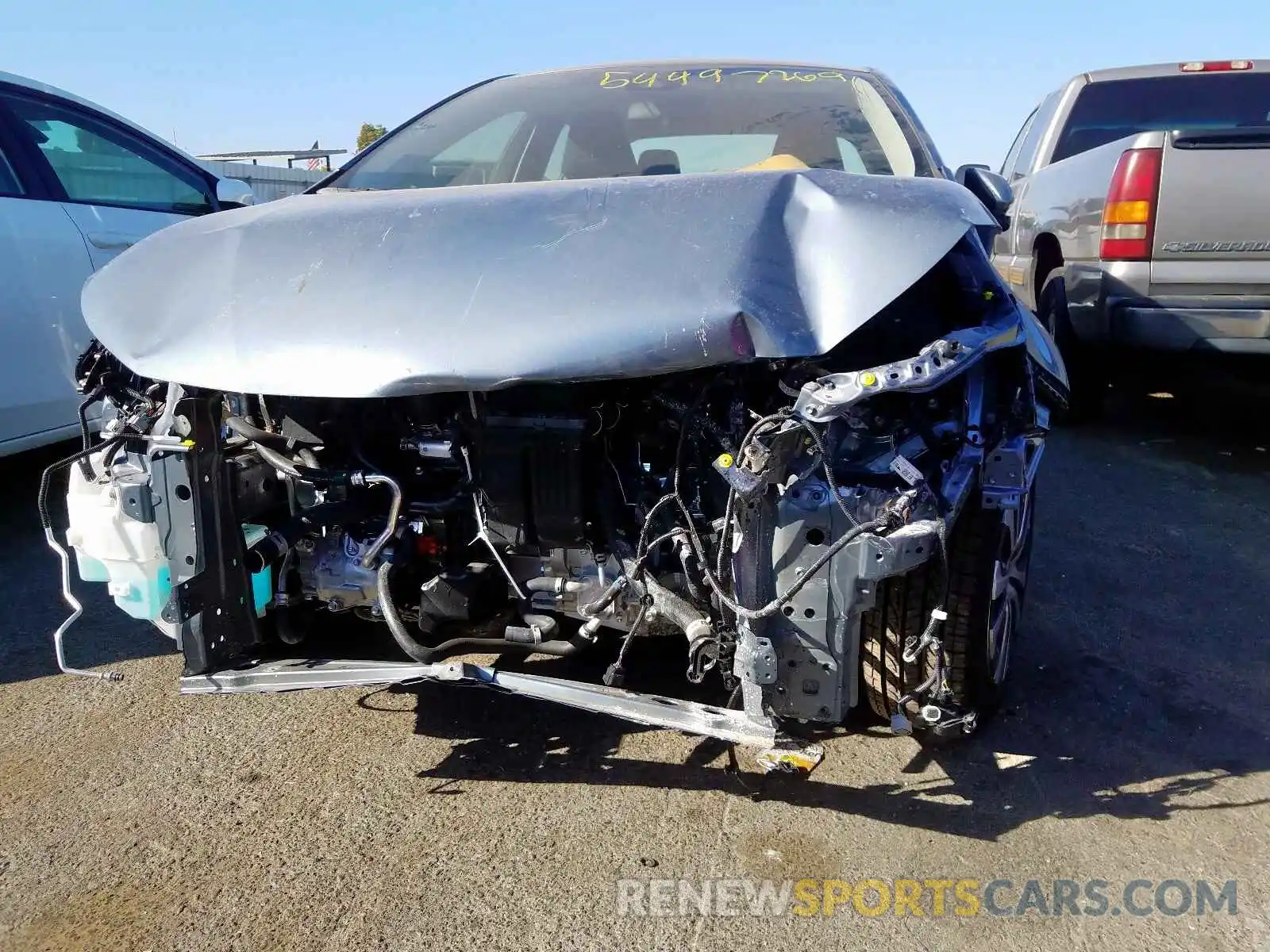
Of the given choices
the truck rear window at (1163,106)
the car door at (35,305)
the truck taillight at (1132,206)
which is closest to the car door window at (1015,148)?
the truck rear window at (1163,106)

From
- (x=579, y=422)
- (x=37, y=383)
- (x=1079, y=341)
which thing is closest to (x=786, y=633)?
(x=579, y=422)

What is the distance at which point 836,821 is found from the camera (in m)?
2.30

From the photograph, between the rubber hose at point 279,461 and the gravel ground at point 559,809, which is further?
the rubber hose at point 279,461

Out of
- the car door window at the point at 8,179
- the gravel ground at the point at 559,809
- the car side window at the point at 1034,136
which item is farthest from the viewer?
the car side window at the point at 1034,136

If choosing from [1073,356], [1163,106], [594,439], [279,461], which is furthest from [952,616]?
[1163,106]

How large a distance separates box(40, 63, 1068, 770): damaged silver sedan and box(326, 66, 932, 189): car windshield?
49 cm

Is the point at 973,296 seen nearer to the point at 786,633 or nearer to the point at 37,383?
the point at 786,633

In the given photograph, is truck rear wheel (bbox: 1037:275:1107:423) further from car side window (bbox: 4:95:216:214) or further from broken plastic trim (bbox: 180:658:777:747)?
car side window (bbox: 4:95:216:214)

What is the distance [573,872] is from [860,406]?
1256 millimetres

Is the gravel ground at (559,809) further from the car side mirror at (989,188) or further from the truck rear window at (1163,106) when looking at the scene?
the truck rear window at (1163,106)

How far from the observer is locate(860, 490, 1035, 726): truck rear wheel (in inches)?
90.8

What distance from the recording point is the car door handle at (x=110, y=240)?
418 centimetres

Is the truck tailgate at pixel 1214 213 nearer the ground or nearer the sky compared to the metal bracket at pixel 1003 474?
nearer the sky
